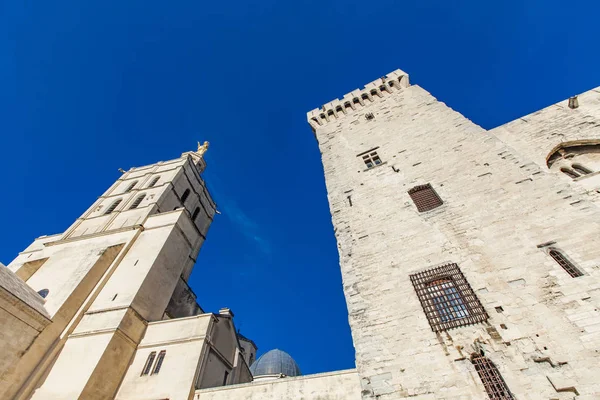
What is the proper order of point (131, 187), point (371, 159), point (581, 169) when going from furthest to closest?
point (131, 187), point (371, 159), point (581, 169)

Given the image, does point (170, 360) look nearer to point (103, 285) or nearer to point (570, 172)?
point (103, 285)

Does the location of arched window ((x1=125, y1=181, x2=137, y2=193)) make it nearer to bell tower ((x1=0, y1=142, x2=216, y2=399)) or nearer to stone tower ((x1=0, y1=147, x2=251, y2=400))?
bell tower ((x1=0, y1=142, x2=216, y2=399))

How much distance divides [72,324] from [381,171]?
16.3 metres

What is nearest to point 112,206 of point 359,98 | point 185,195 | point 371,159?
point 185,195

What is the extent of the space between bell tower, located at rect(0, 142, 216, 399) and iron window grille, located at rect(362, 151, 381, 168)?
41.8ft

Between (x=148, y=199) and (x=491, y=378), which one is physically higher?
(x=148, y=199)

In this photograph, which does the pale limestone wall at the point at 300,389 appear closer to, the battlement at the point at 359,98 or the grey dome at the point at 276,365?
the battlement at the point at 359,98

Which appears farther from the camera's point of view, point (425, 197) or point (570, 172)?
point (570, 172)

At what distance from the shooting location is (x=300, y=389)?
1055cm

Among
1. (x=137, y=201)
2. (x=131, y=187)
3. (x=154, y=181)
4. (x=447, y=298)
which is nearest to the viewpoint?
(x=447, y=298)

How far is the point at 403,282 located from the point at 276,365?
75.1 ft

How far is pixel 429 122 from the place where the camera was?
51.4 feet

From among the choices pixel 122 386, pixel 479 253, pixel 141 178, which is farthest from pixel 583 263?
pixel 141 178

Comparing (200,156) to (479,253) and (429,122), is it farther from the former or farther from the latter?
(479,253)
